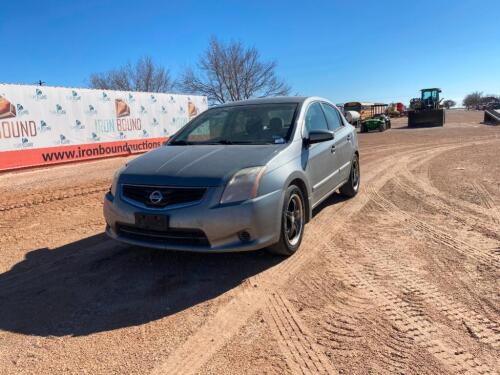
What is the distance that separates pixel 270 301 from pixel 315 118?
281cm

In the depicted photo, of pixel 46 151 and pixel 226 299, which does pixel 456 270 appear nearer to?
pixel 226 299

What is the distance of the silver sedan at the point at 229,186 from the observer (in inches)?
139

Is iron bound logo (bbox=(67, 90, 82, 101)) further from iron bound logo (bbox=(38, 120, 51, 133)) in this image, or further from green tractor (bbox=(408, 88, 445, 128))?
green tractor (bbox=(408, 88, 445, 128))

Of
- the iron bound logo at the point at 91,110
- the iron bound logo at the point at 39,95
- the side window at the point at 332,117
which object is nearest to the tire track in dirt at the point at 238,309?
the side window at the point at 332,117

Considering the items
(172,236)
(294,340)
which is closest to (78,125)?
(172,236)

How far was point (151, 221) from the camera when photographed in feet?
11.9

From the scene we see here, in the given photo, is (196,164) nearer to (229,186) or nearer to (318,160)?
(229,186)

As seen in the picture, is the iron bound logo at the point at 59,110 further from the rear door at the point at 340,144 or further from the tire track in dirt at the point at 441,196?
the tire track in dirt at the point at 441,196

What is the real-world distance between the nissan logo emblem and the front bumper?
85mm

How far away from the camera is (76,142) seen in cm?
1440

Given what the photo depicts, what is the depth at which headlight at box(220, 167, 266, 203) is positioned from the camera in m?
3.54

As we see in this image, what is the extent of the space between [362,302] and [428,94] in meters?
34.8

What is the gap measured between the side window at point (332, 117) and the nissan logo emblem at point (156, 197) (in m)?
3.12

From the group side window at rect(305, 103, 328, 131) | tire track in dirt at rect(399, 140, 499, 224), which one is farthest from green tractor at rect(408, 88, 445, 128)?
side window at rect(305, 103, 328, 131)
